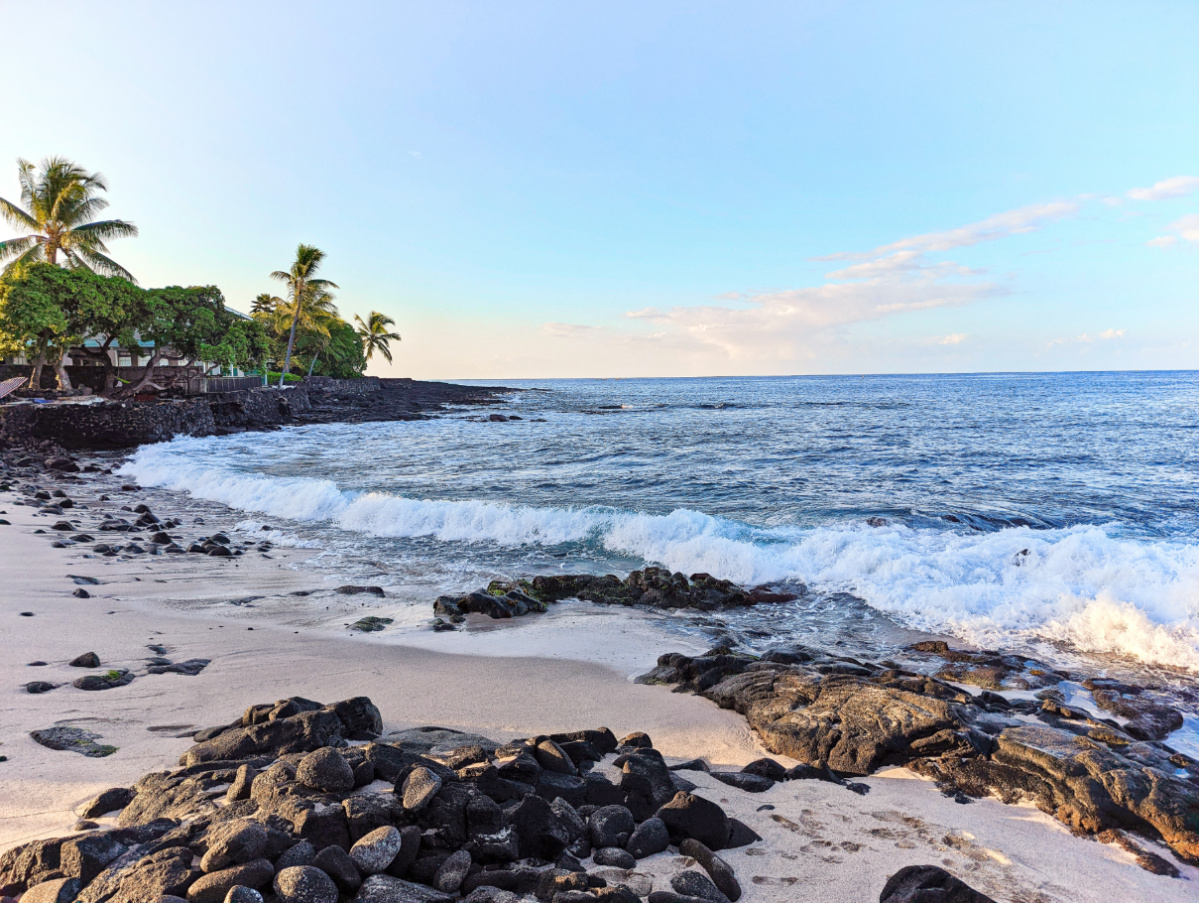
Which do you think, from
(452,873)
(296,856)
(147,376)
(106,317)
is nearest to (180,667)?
(296,856)

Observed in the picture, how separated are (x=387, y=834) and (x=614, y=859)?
3.73 feet

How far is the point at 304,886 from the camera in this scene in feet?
8.35

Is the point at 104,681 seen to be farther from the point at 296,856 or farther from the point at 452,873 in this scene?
the point at 452,873

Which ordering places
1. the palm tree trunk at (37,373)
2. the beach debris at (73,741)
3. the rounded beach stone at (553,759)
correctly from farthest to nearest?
1. the palm tree trunk at (37,373)
2. the beach debris at (73,741)
3. the rounded beach stone at (553,759)

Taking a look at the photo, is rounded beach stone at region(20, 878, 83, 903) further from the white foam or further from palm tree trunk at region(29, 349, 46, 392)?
palm tree trunk at region(29, 349, 46, 392)

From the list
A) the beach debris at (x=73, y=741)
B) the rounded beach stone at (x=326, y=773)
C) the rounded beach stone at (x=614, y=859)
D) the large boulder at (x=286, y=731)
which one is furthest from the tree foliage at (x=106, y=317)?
the rounded beach stone at (x=614, y=859)

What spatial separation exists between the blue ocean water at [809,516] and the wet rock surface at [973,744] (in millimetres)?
2504

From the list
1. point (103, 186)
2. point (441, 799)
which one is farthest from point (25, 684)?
point (103, 186)

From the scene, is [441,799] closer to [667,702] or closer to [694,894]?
[694,894]

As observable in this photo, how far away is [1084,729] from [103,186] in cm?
4777

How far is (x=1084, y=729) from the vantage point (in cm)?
529

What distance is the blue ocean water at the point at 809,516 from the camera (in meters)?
8.76

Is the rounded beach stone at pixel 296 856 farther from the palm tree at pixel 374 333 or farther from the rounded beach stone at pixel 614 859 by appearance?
the palm tree at pixel 374 333

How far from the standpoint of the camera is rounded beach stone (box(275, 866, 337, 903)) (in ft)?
8.30
